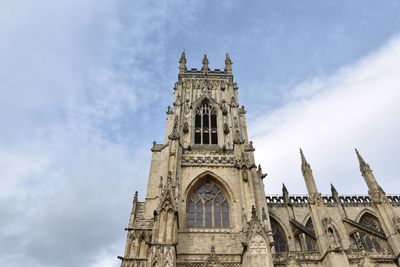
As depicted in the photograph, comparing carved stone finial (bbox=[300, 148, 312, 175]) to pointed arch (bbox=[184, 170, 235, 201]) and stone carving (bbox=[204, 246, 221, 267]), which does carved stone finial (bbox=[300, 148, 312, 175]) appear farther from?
stone carving (bbox=[204, 246, 221, 267])

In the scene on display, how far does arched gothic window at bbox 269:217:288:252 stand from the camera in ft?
70.6

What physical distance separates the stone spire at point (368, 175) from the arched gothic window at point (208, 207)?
10265mm

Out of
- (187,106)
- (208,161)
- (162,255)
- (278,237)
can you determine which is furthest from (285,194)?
(162,255)

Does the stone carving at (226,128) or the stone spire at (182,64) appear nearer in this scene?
the stone carving at (226,128)

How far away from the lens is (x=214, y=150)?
21734 millimetres

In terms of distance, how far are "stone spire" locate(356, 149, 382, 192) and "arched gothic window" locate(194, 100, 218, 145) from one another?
11046 mm

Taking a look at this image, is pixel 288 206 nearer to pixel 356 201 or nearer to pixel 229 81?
pixel 356 201

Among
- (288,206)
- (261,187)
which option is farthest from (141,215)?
(288,206)

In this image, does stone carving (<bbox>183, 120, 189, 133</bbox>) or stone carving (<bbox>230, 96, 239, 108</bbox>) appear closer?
stone carving (<bbox>183, 120, 189, 133</bbox>)

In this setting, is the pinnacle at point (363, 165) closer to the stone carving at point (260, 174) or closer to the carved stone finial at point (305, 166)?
the carved stone finial at point (305, 166)

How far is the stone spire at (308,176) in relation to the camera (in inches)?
761

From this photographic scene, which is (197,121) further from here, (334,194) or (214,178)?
(334,194)

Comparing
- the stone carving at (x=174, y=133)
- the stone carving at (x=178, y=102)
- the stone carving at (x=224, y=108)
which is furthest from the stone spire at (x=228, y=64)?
the stone carving at (x=174, y=133)

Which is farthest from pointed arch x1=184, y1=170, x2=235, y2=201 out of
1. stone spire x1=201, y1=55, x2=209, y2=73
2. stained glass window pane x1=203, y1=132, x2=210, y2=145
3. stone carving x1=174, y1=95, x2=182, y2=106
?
stone spire x1=201, y1=55, x2=209, y2=73
